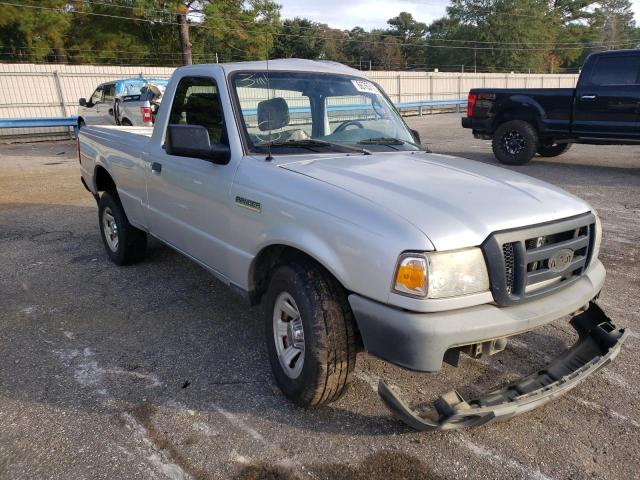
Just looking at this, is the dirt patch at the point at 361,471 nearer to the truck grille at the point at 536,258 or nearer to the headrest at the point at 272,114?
the truck grille at the point at 536,258

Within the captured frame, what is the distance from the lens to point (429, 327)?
232 cm

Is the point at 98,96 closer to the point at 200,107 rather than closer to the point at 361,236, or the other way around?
the point at 200,107

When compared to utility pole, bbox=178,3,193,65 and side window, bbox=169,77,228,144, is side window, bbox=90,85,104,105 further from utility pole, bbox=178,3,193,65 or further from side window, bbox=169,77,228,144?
side window, bbox=169,77,228,144

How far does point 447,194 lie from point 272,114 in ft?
4.53

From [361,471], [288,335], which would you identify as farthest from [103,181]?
[361,471]

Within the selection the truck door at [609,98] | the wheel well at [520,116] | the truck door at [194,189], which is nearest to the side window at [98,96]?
the wheel well at [520,116]

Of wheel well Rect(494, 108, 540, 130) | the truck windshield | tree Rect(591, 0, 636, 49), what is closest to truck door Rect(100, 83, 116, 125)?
Answer: wheel well Rect(494, 108, 540, 130)

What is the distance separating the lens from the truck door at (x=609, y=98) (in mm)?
9461

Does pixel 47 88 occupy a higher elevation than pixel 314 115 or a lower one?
higher

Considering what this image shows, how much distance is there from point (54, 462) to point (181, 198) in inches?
75.8

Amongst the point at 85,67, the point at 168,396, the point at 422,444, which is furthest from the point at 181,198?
the point at 85,67

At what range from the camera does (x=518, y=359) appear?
350cm

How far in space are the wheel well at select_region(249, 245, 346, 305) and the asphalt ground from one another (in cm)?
54

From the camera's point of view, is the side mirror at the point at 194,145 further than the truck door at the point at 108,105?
No
